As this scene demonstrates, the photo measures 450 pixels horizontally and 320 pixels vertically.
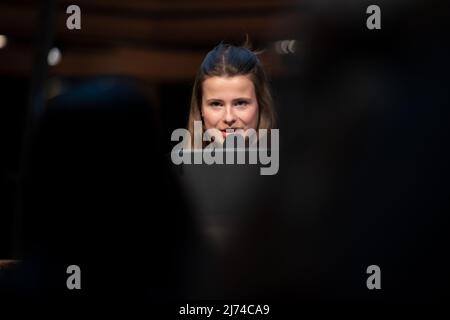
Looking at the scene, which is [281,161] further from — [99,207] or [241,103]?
[99,207]

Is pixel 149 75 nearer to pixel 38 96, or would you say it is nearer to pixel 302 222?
pixel 38 96

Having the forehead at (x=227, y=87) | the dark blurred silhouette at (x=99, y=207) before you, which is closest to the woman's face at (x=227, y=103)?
the forehead at (x=227, y=87)

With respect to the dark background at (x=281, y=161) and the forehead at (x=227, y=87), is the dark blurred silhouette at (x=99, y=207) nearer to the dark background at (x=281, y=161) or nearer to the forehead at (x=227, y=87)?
the dark background at (x=281, y=161)

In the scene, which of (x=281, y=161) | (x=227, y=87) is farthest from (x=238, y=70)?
(x=281, y=161)

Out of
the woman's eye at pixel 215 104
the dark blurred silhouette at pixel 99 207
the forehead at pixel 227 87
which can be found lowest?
the dark blurred silhouette at pixel 99 207

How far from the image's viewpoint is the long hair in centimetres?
99

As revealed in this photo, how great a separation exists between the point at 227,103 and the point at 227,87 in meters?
0.03

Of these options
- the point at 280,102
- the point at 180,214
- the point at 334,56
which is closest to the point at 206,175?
the point at 180,214

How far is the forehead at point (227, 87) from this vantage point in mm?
1002

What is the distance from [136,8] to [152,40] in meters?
0.07

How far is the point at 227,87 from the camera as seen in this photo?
101 centimetres

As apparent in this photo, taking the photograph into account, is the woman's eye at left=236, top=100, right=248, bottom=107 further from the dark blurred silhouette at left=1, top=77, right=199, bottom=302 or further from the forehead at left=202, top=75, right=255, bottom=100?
the dark blurred silhouette at left=1, top=77, right=199, bottom=302

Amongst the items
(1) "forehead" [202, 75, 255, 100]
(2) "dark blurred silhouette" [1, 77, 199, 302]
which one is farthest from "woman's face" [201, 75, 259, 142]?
(2) "dark blurred silhouette" [1, 77, 199, 302]

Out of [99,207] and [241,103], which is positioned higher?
[241,103]
